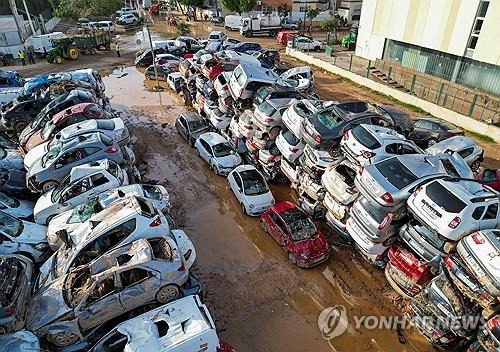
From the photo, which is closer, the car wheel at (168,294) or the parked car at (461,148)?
the car wheel at (168,294)

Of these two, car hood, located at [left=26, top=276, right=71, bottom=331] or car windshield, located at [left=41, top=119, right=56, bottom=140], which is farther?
car windshield, located at [left=41, top=119, right=56, bottom=140]

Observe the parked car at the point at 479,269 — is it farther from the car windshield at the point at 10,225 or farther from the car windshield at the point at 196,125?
the car windshield at the point at 196,125

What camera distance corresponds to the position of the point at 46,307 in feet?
23.7

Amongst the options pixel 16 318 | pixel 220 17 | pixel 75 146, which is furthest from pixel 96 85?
pixel 220 17

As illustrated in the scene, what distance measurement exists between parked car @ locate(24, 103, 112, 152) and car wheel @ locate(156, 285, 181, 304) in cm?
804

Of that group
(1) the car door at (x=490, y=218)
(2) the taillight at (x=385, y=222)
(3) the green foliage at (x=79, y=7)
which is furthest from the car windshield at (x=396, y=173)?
(3) the green foliage at (x=79, y=7)

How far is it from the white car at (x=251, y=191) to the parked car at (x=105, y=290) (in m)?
4.21

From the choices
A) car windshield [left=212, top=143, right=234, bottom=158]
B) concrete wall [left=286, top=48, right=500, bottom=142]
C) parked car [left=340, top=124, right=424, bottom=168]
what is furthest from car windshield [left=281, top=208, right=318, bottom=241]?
concrete wall [left=286, top=48, right=500, bottom=142]

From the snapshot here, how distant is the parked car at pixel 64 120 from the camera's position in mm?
13737

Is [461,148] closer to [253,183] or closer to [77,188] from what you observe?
[253,183]

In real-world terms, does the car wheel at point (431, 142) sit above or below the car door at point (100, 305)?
above

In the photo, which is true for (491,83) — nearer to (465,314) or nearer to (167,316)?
(465,314)

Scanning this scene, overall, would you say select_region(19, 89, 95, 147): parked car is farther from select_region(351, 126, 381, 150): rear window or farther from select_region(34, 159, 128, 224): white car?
select_region(351, 126, 381, 150): rear window

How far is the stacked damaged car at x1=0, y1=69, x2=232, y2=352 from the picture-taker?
701cm
